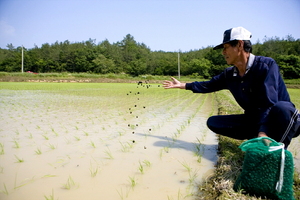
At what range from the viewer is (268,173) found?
1.54m

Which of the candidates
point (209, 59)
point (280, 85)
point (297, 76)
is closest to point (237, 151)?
point (280, 85)

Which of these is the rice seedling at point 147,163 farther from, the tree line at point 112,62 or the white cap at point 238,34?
the tree line at point 112,62

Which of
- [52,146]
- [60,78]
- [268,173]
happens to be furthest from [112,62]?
[268,173]

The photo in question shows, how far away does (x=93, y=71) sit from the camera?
53.8m

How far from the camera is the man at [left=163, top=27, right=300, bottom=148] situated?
193cm

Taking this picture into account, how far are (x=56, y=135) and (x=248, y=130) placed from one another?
2.65 m

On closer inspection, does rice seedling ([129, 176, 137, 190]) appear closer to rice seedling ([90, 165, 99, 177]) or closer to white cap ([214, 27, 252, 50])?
rice seedling ([90, 165, 99, 177])

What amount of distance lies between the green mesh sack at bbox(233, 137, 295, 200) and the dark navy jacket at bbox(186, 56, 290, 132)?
40 centimetres

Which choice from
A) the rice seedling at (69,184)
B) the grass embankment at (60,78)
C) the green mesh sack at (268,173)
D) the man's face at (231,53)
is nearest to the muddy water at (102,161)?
the rice seedling at (69,184)

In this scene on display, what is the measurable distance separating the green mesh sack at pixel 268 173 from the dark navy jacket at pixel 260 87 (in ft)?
1.32

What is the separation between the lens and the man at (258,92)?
193cm

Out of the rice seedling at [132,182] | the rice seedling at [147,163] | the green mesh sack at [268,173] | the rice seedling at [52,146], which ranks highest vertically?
the green mesh sack at [268,173]

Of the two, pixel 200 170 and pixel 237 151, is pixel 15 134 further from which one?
pixel 237 151

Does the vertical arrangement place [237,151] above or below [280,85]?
below
